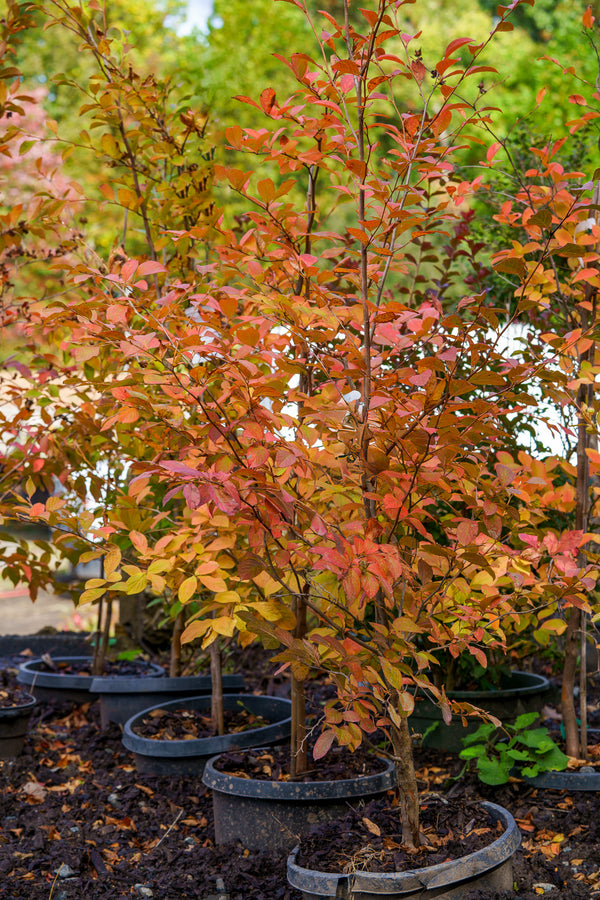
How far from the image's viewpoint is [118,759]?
9.11 feet

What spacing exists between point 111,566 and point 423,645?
4.33 feet

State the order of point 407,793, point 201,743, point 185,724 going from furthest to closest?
point 185,724, point 201,743, point 407,793

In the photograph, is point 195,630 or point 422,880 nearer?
point 422,880

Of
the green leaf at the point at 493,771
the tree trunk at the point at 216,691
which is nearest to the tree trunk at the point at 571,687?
the green leaf at the point at 493,771

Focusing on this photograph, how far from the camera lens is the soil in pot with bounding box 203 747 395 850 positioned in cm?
181

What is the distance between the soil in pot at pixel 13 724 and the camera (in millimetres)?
2656

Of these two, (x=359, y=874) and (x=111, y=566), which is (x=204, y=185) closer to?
(x=111, y=566)

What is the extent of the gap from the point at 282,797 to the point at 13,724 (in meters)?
1.34

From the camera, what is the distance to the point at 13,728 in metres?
2.71

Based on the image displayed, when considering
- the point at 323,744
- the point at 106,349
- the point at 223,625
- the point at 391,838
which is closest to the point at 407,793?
the point at 391,838

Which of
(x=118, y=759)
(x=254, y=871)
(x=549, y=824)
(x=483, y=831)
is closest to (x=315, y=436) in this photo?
(x=483, y=831)

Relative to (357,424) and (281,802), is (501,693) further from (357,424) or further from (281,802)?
(357,424)

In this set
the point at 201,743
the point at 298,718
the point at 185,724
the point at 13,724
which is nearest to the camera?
the point at 298,718

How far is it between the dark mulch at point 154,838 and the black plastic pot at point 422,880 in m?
0.05
